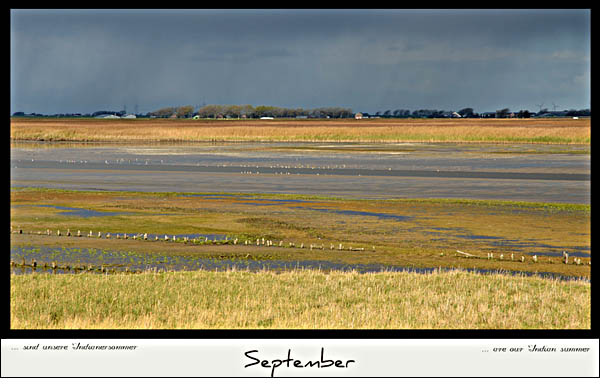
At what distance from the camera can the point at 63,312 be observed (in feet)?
47.9

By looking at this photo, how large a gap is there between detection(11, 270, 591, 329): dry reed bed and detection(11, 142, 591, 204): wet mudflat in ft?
84.1

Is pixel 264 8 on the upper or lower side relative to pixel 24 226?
upper

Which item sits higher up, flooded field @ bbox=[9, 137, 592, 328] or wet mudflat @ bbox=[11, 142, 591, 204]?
wet mudflat @ bbox=[11, 142, 591, 204]

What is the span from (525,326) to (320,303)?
A: 15.5 feet

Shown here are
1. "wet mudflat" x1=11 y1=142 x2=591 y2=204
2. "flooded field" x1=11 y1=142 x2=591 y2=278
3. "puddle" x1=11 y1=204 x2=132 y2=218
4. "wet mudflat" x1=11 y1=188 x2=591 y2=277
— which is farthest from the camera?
"wet mudflat" x1=11 y1=142 x2=591 y2=204

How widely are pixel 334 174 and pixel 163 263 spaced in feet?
121

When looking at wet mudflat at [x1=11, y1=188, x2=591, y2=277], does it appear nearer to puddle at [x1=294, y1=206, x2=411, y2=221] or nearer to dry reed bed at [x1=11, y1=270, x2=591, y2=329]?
puddle at [x1=294, y1=206, x2=411, y2=221]

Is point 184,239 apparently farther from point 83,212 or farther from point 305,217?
point 83,212

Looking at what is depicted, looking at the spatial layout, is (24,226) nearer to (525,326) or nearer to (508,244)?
(508,244)

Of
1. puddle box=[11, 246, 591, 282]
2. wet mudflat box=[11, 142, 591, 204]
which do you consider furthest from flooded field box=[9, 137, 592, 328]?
wet mudflat box=[11, 142, 591, 204]

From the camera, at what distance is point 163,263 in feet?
81.4

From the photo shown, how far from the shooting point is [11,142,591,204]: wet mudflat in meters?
48.7

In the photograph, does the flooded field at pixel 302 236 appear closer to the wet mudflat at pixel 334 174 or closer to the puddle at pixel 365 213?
the puddle at pixel 365 213
